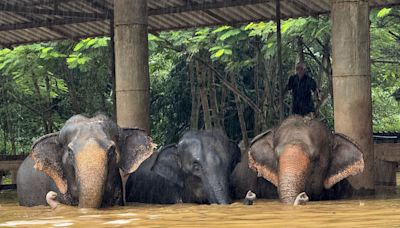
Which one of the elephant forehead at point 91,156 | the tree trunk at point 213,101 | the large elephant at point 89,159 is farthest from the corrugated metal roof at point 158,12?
the tree trunk at point 213,101

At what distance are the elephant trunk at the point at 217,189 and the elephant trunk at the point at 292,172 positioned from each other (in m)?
0.62

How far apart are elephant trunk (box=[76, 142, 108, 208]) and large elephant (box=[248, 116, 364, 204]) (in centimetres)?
193

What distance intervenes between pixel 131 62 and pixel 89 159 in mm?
4042

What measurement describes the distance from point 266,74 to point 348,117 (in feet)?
40.5

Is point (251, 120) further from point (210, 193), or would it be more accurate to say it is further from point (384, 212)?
point (384, 212)

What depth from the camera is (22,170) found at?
40.9 ft

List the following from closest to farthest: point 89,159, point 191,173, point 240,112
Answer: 1. point 89,159
2. point 191,173
3. point 240,112

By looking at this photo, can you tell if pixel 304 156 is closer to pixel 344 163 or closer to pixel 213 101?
pixel 344 163

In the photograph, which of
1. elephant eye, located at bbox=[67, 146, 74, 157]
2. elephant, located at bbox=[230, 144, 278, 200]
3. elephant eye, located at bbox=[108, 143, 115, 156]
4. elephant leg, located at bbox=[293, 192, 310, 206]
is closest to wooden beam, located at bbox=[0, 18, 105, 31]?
elephant, located at bbox=[230, 144, 278, 200]

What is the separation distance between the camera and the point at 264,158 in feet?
38.0

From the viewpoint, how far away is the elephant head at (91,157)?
32.7 ft

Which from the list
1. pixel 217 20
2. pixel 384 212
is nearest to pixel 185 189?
pixel 384 212

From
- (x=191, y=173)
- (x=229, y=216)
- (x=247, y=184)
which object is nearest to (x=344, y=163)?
(x=247, y=184)

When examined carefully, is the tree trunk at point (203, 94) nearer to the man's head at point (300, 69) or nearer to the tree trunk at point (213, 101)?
the tree trunk at point (213, 101)
